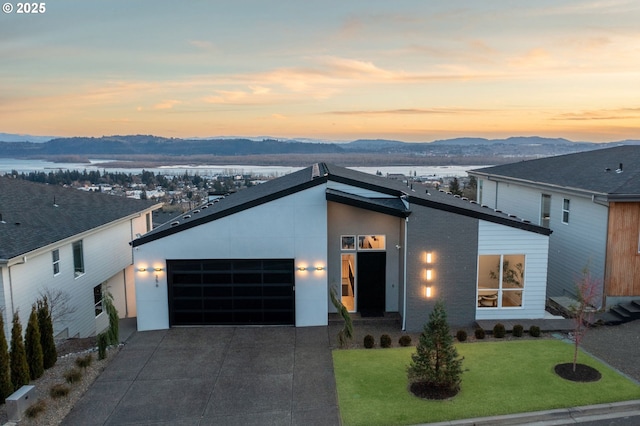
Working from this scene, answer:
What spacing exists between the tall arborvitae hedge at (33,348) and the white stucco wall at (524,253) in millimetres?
12434

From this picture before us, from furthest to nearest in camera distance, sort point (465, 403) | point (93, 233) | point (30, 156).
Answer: point (30, 156) → point (93, 233) → point (465, 403)

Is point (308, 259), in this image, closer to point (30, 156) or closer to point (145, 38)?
point (145, 38)

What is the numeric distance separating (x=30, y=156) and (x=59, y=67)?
506 feet

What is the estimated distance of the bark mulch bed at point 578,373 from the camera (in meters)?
9.91

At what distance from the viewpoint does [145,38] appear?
91.4 feet

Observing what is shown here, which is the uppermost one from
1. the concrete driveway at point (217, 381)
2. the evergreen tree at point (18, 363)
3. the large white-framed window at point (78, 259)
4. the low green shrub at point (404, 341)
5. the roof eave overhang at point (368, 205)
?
the roof eave overhang at point (368, 205)

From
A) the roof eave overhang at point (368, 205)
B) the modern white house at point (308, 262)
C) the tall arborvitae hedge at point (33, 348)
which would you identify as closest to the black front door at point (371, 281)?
the modern white house at point (308, 262)

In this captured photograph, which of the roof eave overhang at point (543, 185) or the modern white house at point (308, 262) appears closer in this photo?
the modern white house at point (308, 262)

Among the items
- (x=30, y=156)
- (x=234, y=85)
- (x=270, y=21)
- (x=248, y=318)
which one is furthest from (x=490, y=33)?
(x=30, y=156)

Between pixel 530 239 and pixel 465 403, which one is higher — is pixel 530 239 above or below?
above

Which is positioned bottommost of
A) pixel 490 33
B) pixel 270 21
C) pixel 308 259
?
pixel 308 259

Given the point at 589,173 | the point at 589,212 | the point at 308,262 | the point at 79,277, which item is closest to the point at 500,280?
the point at 589,212

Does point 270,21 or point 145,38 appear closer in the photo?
point 270,21

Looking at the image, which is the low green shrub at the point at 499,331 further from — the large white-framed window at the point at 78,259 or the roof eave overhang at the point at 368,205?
the large white-framed window at the point at 78,259
